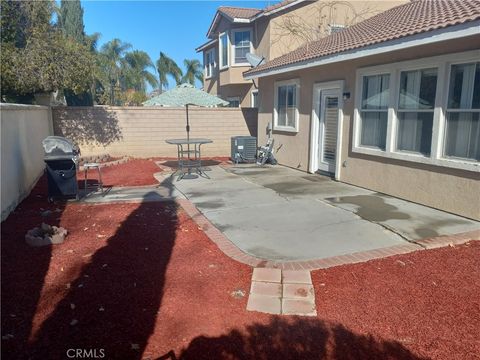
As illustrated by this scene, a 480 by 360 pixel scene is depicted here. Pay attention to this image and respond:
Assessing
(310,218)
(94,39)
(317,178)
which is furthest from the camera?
(94,39)

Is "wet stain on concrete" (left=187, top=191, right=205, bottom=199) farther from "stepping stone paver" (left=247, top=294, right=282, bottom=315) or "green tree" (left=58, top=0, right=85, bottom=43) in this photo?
"green tree" (left=58, top=0, right=85, bottom=43)

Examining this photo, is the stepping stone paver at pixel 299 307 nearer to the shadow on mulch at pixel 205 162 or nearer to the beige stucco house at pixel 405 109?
the beige stucco house at pixel 405 109

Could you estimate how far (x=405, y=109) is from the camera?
24.4 ft

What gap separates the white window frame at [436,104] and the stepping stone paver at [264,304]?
14.3 feet

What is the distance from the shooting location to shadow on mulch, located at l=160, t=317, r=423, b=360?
292 cm

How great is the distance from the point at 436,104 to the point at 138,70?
3782 cm

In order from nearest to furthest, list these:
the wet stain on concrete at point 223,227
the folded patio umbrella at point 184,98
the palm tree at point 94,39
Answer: the wet stain on concrete at point 223,227 < the folded patio umbrella at point 184,98 < the palm tree at point 94,39

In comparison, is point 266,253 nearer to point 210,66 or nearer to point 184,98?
point 184,98

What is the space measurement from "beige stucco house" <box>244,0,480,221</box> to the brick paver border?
1350mm

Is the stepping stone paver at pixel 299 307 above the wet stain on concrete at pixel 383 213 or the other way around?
the other way around

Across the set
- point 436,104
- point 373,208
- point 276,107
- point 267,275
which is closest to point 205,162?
point 276,107

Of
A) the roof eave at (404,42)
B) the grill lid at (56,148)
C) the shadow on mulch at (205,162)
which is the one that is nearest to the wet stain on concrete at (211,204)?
the grill lid at (56,148)

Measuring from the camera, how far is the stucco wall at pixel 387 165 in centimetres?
623

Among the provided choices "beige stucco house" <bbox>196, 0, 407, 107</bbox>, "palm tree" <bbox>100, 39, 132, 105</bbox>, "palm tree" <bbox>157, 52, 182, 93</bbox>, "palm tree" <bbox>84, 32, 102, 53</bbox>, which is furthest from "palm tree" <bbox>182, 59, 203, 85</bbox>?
"beige stucco house" <bbox>196, 0, 407, 107</bbox>
